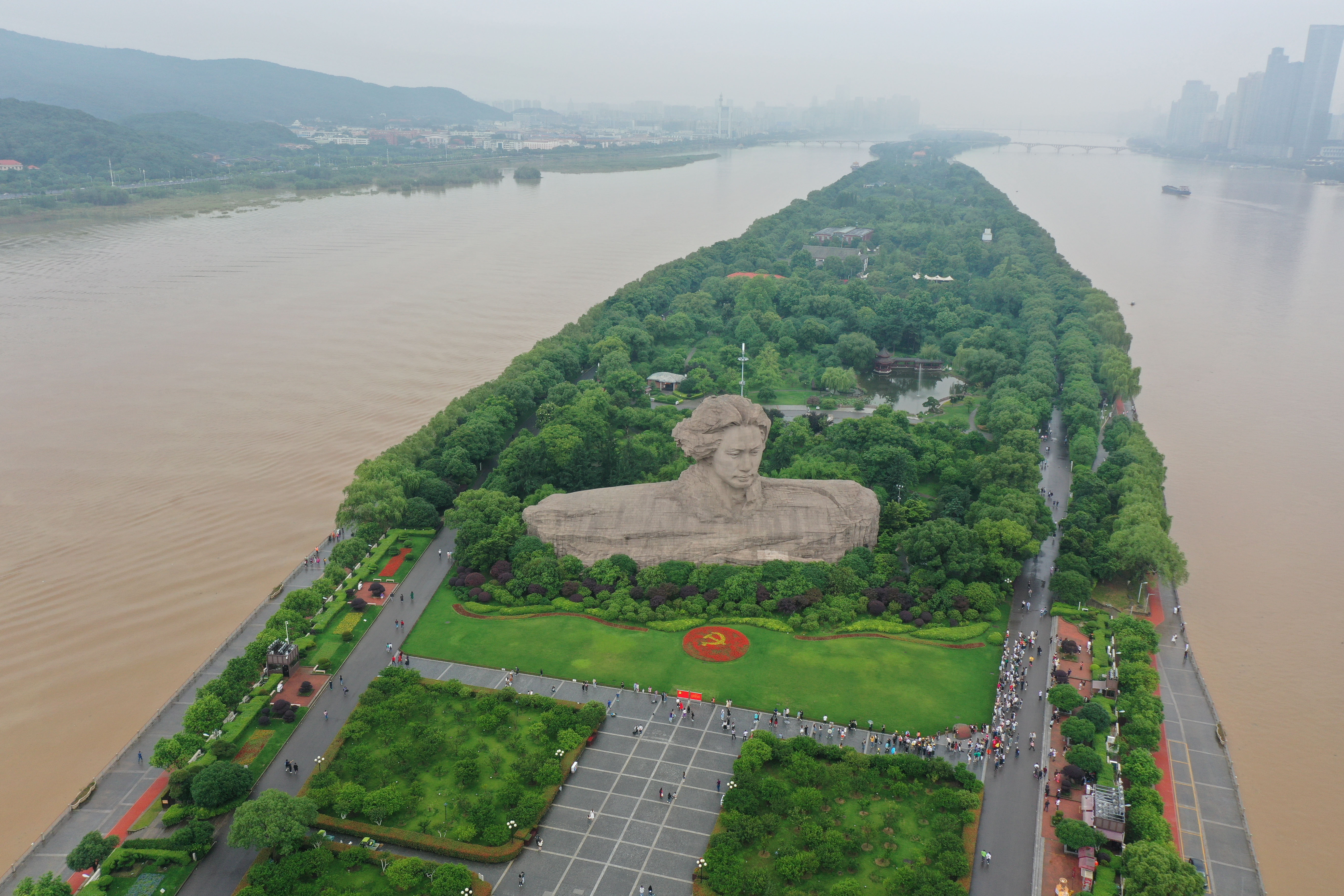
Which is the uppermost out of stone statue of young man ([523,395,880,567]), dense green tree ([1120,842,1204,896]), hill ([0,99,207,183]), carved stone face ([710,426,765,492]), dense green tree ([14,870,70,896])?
hill ([0,99,207,183])

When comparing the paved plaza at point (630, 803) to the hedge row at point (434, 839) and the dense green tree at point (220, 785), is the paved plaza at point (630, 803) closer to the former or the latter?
the hedge row at point (434, 839)

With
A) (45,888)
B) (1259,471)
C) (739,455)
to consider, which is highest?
(739,455)

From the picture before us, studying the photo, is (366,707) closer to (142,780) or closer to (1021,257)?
(142,780)

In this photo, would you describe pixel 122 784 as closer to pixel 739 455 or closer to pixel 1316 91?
pixel 739 455

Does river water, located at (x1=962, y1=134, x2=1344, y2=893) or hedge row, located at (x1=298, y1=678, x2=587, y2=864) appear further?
river water, located at (x1=962, y1=134, x2=1344, y2=893)

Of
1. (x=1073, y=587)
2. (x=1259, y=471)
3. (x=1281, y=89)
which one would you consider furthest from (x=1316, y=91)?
(x=1073, y=587)

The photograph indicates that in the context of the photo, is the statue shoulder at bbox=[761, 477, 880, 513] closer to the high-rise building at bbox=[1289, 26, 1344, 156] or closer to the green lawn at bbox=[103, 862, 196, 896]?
the green lawn at bbox=[103, 862, 196, 896]

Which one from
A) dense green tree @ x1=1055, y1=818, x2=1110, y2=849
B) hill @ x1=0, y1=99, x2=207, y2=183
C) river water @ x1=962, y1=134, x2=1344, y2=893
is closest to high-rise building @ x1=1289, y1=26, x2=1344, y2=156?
river water @ x1=962, y1=134, x2=1344, y2=893
